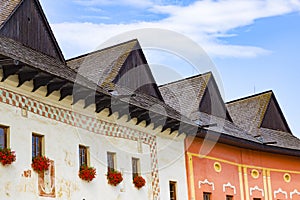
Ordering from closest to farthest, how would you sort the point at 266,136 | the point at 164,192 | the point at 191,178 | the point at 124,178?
1. the point at 124,178
2. the point at 164,192
3. the point at 191,178
4. the point at 266,136

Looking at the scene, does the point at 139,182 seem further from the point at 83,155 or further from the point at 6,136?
the point at 6,136

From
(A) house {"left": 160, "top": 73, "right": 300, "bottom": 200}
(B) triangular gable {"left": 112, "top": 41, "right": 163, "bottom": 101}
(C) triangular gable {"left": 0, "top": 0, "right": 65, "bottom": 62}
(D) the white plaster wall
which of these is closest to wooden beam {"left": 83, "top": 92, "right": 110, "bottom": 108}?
(C) triangular gable {"left": 0, "top": 0, "right": 65, "bottom": 62}

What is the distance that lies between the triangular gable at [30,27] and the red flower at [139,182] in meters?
4.73

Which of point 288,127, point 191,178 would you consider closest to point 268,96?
point 288,127

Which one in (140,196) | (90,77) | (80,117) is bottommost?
(140,196)

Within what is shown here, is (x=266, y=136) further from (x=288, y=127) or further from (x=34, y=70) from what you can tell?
(x=34, y=70)

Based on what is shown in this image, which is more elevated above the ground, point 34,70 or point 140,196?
point 34,70

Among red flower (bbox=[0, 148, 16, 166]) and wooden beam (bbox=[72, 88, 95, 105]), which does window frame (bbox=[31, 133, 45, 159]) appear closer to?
red flower (bbox=[0, 148, 16, 166])

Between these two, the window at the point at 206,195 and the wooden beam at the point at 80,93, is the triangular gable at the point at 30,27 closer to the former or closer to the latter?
the wooden beam at the point at 80,93

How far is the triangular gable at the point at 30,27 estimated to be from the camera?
63.6ft

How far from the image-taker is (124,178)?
797 inches

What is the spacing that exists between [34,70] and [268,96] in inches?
736

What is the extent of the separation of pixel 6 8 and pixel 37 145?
212 inches

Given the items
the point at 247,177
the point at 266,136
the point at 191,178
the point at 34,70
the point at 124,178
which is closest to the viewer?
the point at 34,70
